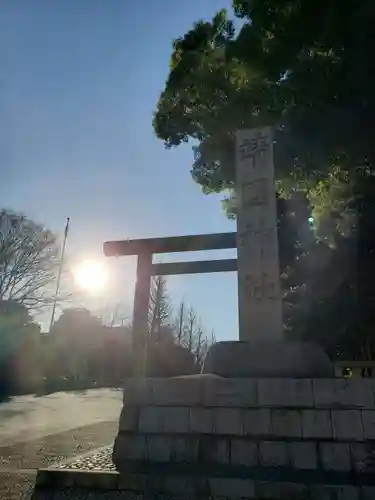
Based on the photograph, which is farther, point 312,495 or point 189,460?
point 189,460

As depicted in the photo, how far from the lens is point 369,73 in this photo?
5660mm

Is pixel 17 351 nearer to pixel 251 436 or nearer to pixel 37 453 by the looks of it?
pixel 37 453

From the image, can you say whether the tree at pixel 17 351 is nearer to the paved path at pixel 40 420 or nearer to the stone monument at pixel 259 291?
the paved path at pixel 40 420

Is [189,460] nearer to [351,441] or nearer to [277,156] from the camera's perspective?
[351,441]

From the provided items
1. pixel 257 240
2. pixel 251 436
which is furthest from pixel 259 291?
pixel 251 436

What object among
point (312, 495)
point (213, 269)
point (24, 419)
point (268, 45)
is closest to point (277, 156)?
point (268, 45)

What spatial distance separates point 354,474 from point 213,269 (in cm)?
719

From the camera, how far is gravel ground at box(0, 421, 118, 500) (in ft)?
13.7

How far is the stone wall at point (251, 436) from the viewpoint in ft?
11.2

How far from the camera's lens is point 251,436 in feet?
12.6

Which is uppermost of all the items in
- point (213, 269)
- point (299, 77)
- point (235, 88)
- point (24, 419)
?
point (235, 88)

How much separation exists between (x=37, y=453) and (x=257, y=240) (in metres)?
4.64

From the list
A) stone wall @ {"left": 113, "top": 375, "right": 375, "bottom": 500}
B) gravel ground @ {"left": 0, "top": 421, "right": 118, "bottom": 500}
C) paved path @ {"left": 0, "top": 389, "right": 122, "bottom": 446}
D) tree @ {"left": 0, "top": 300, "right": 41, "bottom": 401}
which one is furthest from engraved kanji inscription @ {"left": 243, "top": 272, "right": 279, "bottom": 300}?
tree @ {"left": 0, "top": 300, "right": 41, "bottom": 401}

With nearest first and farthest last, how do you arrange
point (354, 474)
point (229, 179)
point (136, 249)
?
point (354, 474)
point (229, 179)
point (136, 249)
